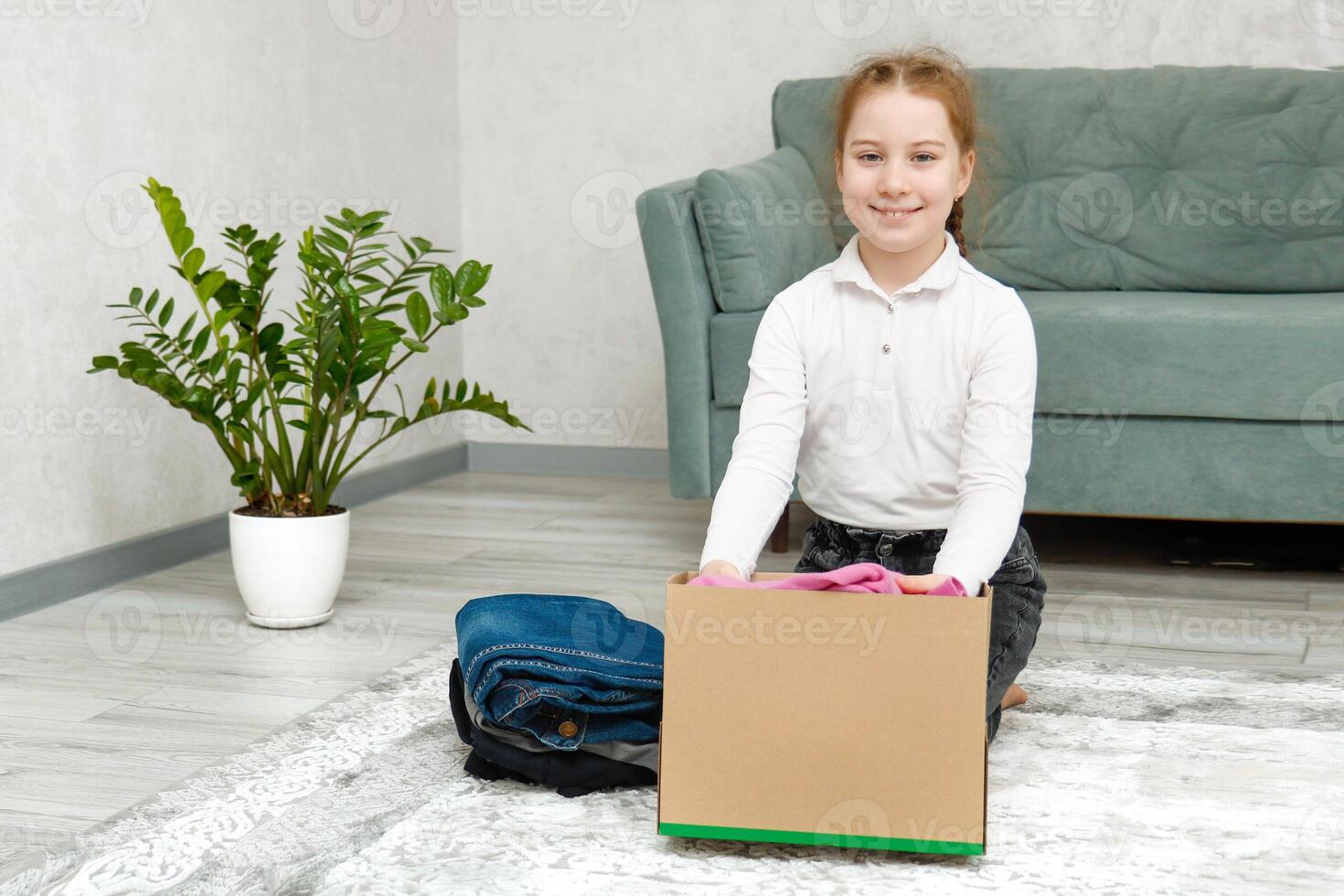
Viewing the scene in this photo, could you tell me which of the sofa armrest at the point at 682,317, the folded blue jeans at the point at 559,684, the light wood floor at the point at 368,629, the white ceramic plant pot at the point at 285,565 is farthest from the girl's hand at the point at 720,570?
the sofa armrest at the point at 682,317

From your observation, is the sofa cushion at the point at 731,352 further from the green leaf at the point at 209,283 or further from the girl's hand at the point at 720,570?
the girl's hand at the point at 720,570

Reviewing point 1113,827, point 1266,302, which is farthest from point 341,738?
point 1266,302

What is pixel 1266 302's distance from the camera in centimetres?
235

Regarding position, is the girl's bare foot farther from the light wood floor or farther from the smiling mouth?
the smiling mouth

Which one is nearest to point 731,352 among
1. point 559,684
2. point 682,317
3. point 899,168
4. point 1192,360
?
point 682,317

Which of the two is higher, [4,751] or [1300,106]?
[1300,106]

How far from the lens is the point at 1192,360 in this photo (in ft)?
7.25

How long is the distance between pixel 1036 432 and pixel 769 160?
0.79 metres

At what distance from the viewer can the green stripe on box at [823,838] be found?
1.16 meters

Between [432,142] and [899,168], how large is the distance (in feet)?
Result: 6.96

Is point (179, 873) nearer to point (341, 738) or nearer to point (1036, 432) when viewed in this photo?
point (341, 738)

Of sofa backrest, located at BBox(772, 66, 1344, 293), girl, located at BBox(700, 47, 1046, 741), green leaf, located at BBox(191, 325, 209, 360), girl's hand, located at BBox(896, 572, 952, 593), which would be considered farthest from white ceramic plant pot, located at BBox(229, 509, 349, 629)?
sofa backrest, located at BBox(772, 66, 1344, 293)

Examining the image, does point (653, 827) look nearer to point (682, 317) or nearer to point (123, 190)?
point (682, 317)

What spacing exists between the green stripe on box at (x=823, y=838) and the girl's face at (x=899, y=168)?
612mm
